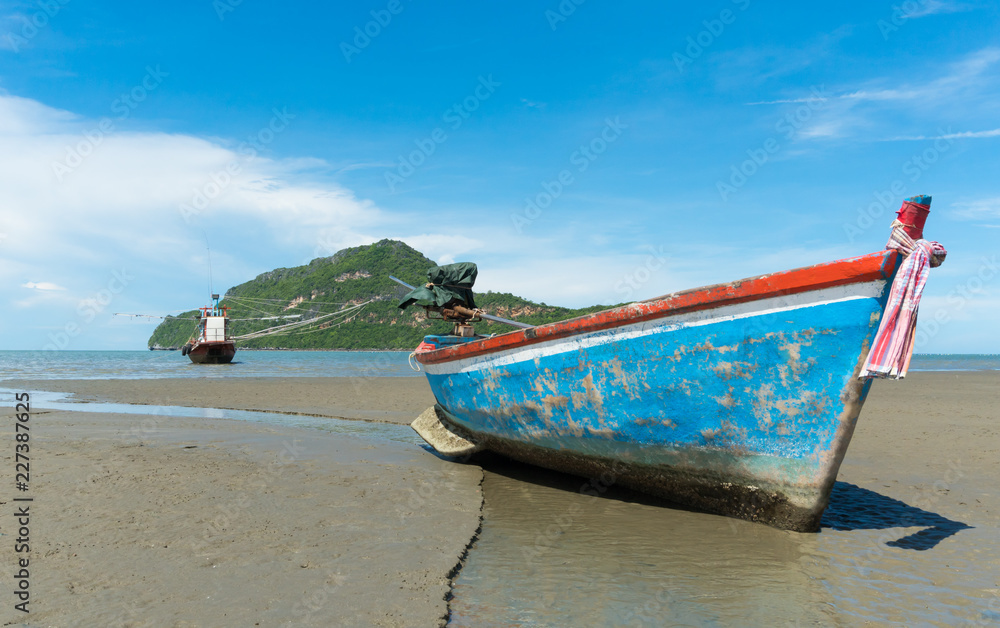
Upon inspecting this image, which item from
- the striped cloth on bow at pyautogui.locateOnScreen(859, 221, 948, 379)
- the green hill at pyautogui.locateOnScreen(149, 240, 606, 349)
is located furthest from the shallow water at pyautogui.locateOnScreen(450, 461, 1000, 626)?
the green hill at pyautogui.locateOnScreen(149, 240, 606, 349)

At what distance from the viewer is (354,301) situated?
79.4m

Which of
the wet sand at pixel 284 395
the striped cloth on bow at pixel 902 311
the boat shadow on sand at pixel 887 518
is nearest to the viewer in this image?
the striped cloth on bow at pixel 902 311

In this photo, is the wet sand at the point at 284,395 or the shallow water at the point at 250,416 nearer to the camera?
the shallow water at the point at 250,416

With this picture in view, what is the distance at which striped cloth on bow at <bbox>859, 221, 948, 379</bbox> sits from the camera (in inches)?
140

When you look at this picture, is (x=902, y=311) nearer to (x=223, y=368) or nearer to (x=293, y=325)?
(x=293, y=325)

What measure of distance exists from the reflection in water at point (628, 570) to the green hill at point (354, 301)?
57.5m

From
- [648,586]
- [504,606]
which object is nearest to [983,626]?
[648,586]

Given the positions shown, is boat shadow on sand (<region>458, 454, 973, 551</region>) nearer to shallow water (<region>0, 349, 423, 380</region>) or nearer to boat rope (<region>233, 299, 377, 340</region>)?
boat rope (<region>233, 299, 377, 340</region>)

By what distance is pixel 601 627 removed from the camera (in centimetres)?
284

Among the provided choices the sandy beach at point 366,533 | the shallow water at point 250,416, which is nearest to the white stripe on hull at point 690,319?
the sandy beach at point 366,533

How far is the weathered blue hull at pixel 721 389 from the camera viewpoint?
12.5 feet

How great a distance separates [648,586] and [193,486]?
3969 mm

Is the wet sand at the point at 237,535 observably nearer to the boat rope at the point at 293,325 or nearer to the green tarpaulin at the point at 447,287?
the green tarpaulin at the point at 447,287

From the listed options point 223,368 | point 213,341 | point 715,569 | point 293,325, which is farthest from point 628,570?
point 213,341
